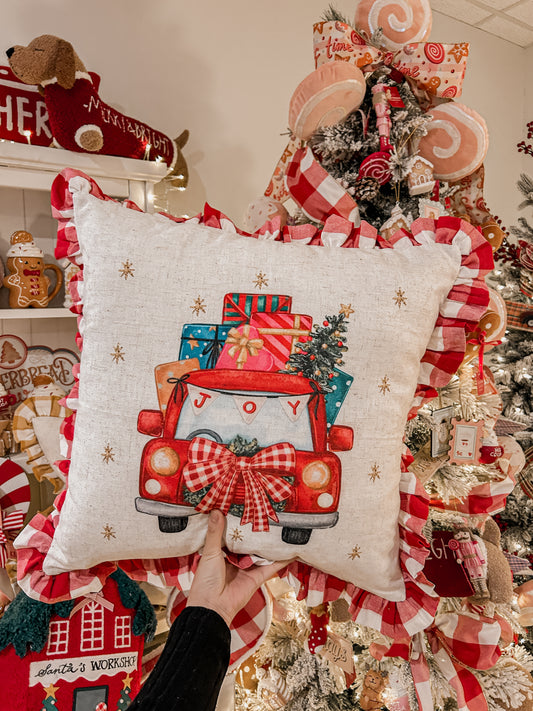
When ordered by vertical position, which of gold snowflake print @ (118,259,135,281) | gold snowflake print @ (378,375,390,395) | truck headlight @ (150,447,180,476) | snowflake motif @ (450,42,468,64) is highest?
snowflake motif @ (450,42,468,64)

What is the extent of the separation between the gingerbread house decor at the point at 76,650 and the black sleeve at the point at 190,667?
0.25 meters

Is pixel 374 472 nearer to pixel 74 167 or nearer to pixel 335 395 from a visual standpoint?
pixel 335 395

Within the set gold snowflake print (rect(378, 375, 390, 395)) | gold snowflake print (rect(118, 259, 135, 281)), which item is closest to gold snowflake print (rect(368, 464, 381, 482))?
gold snowflake print (rect(378, 375, 390, 395))

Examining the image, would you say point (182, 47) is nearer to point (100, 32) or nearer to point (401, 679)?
point (100, 32)

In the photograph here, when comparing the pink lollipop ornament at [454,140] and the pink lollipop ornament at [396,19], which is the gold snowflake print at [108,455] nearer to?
the pink lollipop ornament at [454,140]

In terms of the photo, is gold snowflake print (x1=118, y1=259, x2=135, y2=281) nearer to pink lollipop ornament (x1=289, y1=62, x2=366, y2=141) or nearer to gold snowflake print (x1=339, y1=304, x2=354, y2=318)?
gold snowflake print (x1=339, y1=304, x2=354, y2=318)

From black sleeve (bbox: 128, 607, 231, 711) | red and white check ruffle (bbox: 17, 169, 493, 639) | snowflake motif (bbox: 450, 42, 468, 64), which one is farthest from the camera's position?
snowflake motif (bbox: 450, 42, 468, 64)

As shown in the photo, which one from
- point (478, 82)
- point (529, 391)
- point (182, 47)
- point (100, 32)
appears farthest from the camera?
point (478, 82)

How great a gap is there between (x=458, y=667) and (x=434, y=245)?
84 cm

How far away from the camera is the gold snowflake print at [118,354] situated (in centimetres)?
61

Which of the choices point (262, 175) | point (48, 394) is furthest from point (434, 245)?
point (262, 175)

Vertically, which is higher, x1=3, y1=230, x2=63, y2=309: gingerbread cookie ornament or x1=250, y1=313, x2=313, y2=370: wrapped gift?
x1=3, y1=230, x2=63, y2=309: gingerbread cookie ornament

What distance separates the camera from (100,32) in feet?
4.03

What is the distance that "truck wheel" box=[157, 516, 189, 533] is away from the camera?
630 mm
